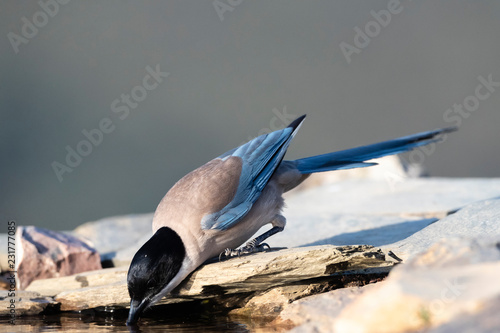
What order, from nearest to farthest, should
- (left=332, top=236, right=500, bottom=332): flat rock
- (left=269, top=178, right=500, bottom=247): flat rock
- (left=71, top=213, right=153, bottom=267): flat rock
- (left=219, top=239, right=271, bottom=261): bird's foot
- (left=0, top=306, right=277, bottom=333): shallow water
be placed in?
(left=332, top=236, right=500, bottom=332): flat rock → (left=0, top=306, right=277, bottom=333): shallow water → (left=219, top=239, right=271, bottom=261): bird's foot → (left=269, top=178, right=500, bottom=247): flat rock → (left=71, top=213, right=153, bottom=267): flat rock

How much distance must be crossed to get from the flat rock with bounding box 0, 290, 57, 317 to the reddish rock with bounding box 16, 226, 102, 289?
0.63 meters

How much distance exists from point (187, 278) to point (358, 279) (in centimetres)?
108

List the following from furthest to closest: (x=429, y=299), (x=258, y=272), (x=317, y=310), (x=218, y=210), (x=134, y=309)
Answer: (x=218, y=210)
(x=134, y=309)
(x=258, y=272)
(x=317, y=310)
(x=429, y=299)

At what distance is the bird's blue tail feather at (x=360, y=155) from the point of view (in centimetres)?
466

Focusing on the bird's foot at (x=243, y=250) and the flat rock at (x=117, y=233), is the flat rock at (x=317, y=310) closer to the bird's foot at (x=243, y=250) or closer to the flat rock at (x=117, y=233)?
the bird's foot at (x=243, y=250)

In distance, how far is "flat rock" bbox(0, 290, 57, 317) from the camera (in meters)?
4.18

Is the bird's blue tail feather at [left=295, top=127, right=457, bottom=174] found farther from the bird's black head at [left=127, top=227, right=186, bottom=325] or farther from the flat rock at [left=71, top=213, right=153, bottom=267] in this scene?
the flat rock at [left=71, top=213, right=153, bottom=267]

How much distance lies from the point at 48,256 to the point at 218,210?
1.89 m

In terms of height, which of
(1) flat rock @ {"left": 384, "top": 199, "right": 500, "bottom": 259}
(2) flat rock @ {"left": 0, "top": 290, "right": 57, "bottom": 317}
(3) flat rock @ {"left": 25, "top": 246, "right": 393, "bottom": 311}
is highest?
(2) flat rock @ {"left": 0, "top": 290, "right": 57, "bottom": 317}

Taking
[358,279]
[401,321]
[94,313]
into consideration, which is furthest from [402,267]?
[94,313]

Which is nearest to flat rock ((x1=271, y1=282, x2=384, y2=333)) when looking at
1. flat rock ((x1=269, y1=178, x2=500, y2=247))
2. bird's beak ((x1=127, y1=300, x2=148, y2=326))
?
bird's beak ((x1=127, y1=300, x2=148, y2=326))

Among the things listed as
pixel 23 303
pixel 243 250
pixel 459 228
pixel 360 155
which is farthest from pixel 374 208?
pixel 23 303

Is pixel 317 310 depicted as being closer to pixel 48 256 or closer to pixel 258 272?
pixel 258 272

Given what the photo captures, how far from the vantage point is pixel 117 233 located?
22.2 ft
